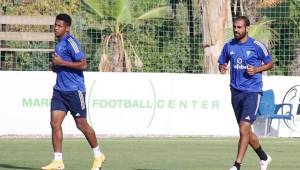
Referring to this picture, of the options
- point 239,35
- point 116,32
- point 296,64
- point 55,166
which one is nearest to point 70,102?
point 55,166

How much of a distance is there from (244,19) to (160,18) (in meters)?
16.7

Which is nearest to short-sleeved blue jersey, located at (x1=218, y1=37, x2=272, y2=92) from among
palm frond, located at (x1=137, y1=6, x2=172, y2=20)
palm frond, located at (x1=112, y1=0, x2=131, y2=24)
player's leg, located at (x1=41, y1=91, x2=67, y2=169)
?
player's leg, located at (x1=41, y1=91, x2=67, y2=169)

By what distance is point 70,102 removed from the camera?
13.6 m

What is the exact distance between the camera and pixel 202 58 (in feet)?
92.8

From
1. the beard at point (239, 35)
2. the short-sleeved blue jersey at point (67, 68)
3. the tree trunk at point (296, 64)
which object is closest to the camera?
the beard at point (239, 35)

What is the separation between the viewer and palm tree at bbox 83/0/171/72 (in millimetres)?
28125

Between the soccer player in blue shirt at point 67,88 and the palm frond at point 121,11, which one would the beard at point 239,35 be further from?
the palm frond at point 121,11

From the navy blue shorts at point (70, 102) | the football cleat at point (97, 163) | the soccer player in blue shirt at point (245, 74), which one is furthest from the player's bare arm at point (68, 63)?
the soccer player in blue shirt at point (245, 74)

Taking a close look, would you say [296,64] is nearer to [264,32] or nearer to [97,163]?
[264,32]

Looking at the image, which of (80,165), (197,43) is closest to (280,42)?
(197,43)

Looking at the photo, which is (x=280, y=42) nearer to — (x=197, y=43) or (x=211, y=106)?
(x=197, y=43)

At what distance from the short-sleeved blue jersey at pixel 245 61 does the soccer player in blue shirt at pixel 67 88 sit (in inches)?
81.9

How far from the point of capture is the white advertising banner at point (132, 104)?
74.3 ft

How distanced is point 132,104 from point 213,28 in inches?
233
